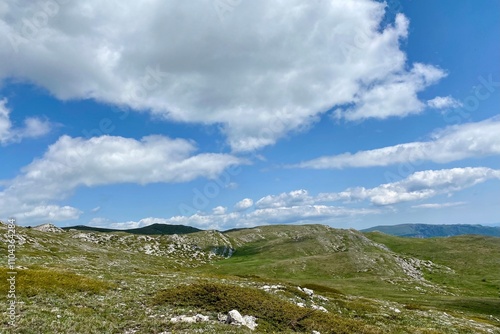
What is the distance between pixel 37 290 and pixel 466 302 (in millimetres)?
92041

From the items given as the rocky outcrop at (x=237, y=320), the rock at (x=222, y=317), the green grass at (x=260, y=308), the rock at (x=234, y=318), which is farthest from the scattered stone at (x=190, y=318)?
the green grass at (x=260, y=308)

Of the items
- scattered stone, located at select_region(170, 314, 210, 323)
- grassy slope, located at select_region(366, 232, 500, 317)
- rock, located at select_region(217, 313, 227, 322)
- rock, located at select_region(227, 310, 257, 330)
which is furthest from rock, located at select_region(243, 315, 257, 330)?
grassy slope, located at select_region(366, 232, 500, 317)

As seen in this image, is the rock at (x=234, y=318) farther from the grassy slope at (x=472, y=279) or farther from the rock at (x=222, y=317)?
the grassy slope at (x=472, y=279)

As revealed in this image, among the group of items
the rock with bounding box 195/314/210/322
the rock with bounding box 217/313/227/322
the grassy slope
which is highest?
the rock with bounding box 195/314/210/322

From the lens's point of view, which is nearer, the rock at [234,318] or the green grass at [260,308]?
the rock at [234,318]

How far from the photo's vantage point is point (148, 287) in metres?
38.0

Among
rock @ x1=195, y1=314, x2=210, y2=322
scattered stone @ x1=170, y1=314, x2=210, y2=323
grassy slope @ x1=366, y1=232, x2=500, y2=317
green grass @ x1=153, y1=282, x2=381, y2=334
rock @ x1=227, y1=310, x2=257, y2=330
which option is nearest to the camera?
scattered stone @ x1=170, y1=314, x2=210, y2=323

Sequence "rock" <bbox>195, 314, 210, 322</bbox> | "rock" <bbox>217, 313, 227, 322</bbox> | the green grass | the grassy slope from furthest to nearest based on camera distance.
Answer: the grassy slope → the green grass → "rock" <bbox>217, 313, 227, 322</bbox> → "rock" <bbox>195, 314, 210, 322</bbox>

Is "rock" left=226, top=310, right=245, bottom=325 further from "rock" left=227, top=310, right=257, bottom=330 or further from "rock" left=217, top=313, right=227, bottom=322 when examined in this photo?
"rock" left=217, top=313, right=227, bottom=322

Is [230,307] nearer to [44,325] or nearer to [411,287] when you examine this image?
[44,325]

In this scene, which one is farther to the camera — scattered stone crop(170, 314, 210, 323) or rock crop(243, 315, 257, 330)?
rock crop(243, 315, 257, 330)

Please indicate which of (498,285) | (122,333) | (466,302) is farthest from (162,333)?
(498,285)

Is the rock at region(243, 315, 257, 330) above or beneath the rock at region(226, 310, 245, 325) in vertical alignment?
beneath

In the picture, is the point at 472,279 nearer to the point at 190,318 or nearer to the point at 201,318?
the point at 201,318
